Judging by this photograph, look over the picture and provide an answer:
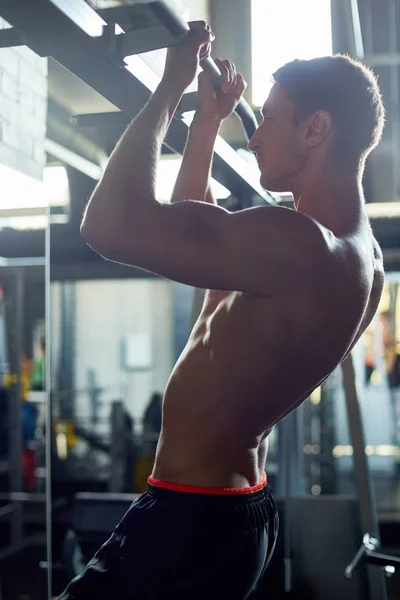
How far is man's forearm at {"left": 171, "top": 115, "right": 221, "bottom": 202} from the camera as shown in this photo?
1.46 m

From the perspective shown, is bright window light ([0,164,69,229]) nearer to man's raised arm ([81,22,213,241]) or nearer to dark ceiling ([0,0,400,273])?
dark ceiling ([0,0,400,273])

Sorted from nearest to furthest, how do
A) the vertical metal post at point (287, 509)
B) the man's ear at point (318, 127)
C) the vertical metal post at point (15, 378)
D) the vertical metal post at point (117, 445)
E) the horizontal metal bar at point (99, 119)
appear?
the man's ear at point (318, 127)
the horizontal metal bar at point (99, 119)
the vertical metal post at point (287, 509)
the vertical metal post at point (15, 378)
the vertical metal post at point (117, 445)

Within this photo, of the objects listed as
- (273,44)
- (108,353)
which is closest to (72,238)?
(273,44)

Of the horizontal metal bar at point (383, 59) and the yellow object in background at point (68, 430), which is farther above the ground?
the horizontal metal bar at point (383, 59)

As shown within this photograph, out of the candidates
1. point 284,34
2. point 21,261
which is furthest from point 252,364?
point 21,261

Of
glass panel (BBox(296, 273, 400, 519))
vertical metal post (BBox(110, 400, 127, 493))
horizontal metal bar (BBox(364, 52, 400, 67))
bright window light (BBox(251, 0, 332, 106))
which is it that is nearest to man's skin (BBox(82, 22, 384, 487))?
bright window light (BBox(251, 0, 332, 106))

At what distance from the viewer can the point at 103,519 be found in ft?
12.6

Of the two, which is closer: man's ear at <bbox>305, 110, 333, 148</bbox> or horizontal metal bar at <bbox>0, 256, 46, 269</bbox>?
man's ear at <bbox>305, 110, 333, 148</bbox>

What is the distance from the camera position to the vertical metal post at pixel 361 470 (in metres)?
2.86

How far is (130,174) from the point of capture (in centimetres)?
104

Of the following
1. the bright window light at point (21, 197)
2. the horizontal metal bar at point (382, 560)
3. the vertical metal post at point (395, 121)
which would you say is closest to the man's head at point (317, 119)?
the bright window light at point (21, 197)

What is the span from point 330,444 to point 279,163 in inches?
148

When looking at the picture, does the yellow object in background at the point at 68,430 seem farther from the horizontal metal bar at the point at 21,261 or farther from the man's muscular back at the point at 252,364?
the man's muscular back at the point at 252,364

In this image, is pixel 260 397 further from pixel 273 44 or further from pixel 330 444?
pixel 330 444
